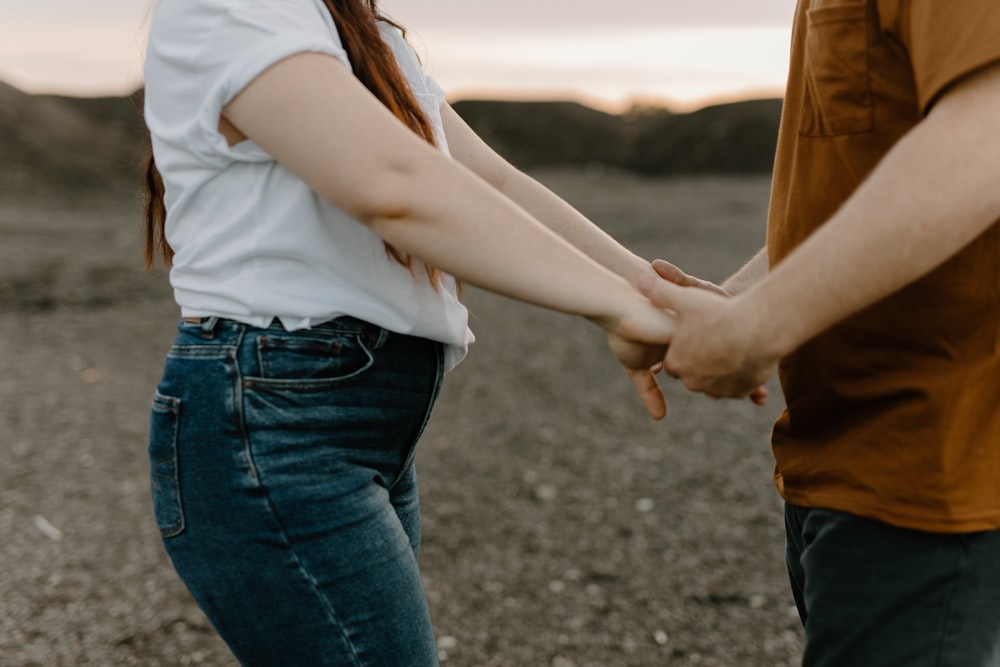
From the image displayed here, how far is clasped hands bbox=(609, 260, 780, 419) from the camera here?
1.30m

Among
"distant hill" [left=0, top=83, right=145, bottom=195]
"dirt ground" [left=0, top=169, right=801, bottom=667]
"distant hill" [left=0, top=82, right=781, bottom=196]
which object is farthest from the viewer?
"distant hill" [left=0, top=82, right=781, bottom=196]

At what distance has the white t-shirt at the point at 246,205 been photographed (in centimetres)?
123

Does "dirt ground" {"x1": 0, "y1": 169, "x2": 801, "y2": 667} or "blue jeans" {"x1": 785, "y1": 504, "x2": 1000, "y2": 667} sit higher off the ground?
"blue jeans" {"x1": 785, "y1": 504, "x2": 1000, "y2": 667}

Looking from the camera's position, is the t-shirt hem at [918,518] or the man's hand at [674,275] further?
the man's hand at [674,275]

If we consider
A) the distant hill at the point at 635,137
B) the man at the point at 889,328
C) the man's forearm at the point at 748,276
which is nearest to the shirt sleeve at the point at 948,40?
the man at the point at 889,328

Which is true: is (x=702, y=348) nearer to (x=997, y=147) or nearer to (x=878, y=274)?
(x=878, y=274)

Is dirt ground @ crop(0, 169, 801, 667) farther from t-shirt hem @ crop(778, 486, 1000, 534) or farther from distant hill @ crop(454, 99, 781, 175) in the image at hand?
distant hill @ crop(454, 99, 781, 175)

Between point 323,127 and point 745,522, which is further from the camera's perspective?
point 745,522

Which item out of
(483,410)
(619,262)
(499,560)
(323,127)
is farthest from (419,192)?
(483,410)

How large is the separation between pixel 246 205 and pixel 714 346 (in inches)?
27.4

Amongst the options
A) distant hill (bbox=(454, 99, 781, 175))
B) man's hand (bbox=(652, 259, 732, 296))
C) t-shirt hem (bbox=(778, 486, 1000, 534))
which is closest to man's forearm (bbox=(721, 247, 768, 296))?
man's hand (bbox=(652, 259, 732, 296))

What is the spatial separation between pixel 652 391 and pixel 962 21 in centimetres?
81

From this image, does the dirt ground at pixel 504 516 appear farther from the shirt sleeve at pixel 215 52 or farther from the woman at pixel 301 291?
the shirt sleeve at pixel 215 52

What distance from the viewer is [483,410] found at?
556 cm
